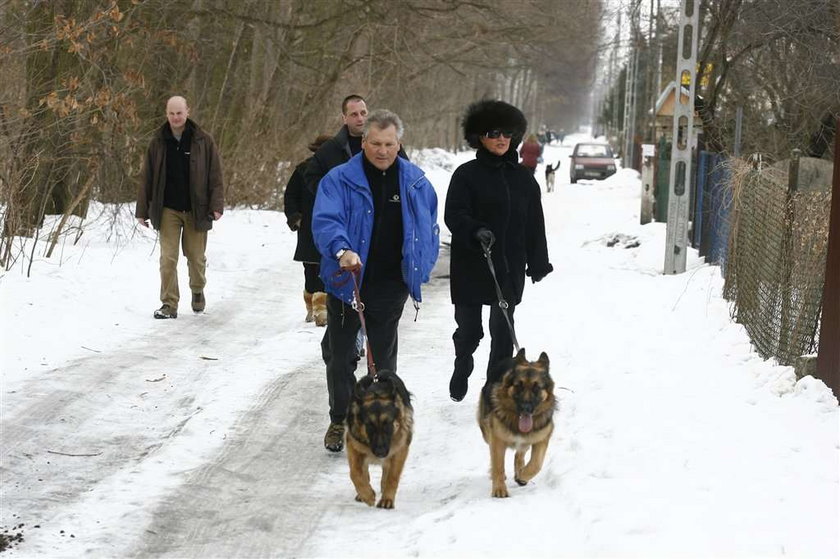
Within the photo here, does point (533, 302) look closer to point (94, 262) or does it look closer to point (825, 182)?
point (825, 182)

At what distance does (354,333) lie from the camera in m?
7.01

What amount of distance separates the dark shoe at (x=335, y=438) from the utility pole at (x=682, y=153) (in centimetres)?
929

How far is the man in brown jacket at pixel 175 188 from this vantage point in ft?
37.4

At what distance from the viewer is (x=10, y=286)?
444 inches

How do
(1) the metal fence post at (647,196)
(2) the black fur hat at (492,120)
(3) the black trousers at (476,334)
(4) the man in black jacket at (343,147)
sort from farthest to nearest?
1. (1) the metal fence post at (647,196)
2. (4) the man in black jacket at (343,147)
3. (3) the black trousers at (476,334)
4. (2) the black fur hat at (492,120)

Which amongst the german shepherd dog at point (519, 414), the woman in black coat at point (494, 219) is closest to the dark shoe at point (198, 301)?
the woman in black coat at point (494, 219)

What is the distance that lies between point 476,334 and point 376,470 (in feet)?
4.70

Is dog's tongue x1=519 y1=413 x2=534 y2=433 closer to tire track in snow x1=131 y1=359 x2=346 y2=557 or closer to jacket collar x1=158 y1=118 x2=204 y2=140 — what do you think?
tire track in snow x1=131 y1=359 x2=346 y2=557

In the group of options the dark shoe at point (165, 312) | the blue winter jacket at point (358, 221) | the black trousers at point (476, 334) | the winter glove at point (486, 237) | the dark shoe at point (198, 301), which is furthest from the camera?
the dark shoe at point (198, 301)

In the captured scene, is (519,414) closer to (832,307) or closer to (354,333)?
(354,333)

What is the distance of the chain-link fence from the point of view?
8.35 meters

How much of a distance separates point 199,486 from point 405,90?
75.9 feet

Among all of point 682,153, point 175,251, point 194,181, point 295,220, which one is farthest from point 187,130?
point 682,153

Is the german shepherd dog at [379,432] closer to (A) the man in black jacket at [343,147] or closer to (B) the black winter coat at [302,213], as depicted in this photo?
(A) the man in black jacket at [343,147]
